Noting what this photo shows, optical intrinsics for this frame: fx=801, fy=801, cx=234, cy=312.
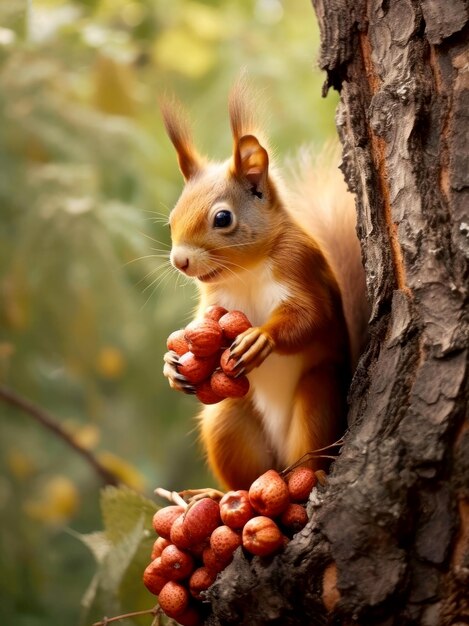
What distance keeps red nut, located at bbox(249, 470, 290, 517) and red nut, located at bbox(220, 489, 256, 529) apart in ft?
0.05

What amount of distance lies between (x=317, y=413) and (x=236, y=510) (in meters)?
0.23

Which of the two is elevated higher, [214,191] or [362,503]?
[214,191]

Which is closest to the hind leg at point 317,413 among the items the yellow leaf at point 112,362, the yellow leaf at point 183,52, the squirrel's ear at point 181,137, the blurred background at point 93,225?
the squirrel's ear at point 181,137

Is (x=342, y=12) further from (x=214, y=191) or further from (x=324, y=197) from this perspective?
(x=324, y=197)

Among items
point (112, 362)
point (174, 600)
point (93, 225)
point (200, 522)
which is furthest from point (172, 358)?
point (112, 362)

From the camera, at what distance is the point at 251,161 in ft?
4.52

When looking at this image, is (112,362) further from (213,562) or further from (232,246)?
(213,562)

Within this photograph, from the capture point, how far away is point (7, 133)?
2.27 metres

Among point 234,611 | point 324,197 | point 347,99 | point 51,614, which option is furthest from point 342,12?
point 51,614

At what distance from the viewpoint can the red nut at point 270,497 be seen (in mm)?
1131

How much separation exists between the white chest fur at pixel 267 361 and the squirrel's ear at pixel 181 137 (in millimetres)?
234

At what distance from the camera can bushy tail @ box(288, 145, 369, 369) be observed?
58.9 inches

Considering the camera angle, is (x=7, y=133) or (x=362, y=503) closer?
(x=362, y=503)

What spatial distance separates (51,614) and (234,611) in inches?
55.5
